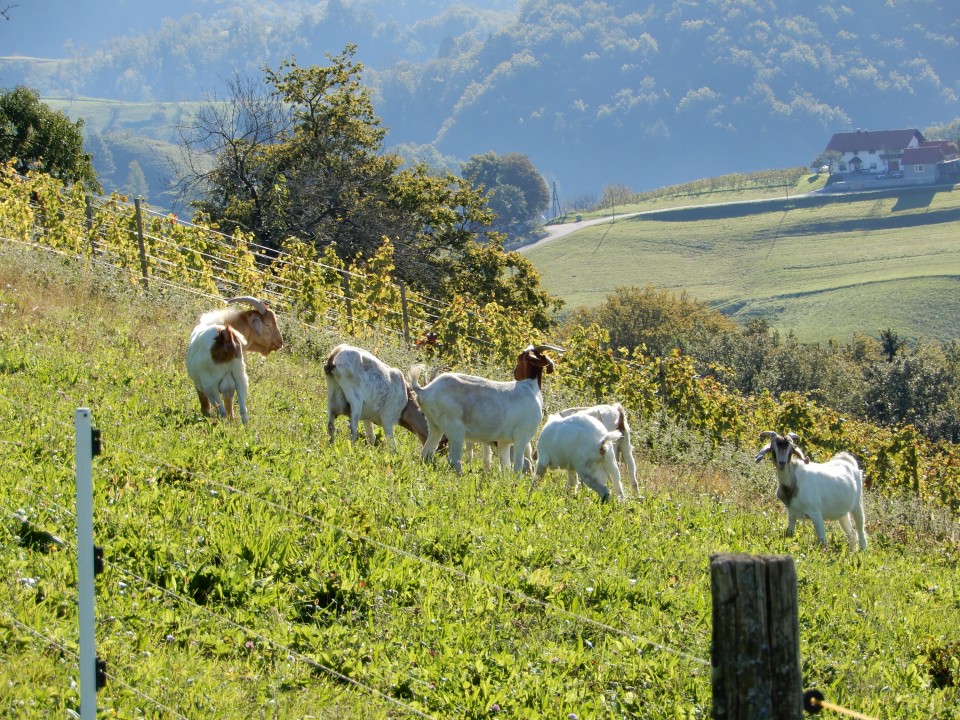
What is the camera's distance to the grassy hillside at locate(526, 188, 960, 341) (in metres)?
103

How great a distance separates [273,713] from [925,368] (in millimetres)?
52044

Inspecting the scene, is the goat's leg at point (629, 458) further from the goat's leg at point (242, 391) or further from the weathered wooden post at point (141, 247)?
the weathered wooden post at point (141, 247)

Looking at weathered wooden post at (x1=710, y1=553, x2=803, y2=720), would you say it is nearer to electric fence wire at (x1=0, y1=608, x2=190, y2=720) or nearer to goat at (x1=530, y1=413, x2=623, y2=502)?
electric fence wire at (x1=0, y1=608, x2=190, y2=720)

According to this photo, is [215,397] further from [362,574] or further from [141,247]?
[141,247]

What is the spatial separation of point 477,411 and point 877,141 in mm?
201674

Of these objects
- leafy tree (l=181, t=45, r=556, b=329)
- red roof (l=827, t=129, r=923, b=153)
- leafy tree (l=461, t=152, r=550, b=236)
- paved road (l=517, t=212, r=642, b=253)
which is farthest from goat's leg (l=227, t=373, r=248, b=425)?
red roof (l=827, t=129, r=923, b=153)

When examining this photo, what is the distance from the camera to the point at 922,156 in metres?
184

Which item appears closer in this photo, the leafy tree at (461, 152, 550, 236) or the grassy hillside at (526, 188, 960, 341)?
the grassy hillside at (526, 188, 960, 341)

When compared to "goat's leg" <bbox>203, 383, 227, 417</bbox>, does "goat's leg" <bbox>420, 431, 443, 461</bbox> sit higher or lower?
lower

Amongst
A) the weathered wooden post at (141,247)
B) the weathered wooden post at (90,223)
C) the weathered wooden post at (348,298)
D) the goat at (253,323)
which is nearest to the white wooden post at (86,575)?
the goat at (253,323)

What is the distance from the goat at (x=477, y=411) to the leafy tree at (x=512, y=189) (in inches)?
6361

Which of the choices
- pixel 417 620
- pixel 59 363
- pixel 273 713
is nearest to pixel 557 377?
pixel 59 363

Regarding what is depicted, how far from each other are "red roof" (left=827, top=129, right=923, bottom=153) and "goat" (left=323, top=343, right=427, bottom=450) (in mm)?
196344

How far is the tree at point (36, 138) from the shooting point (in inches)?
1432
